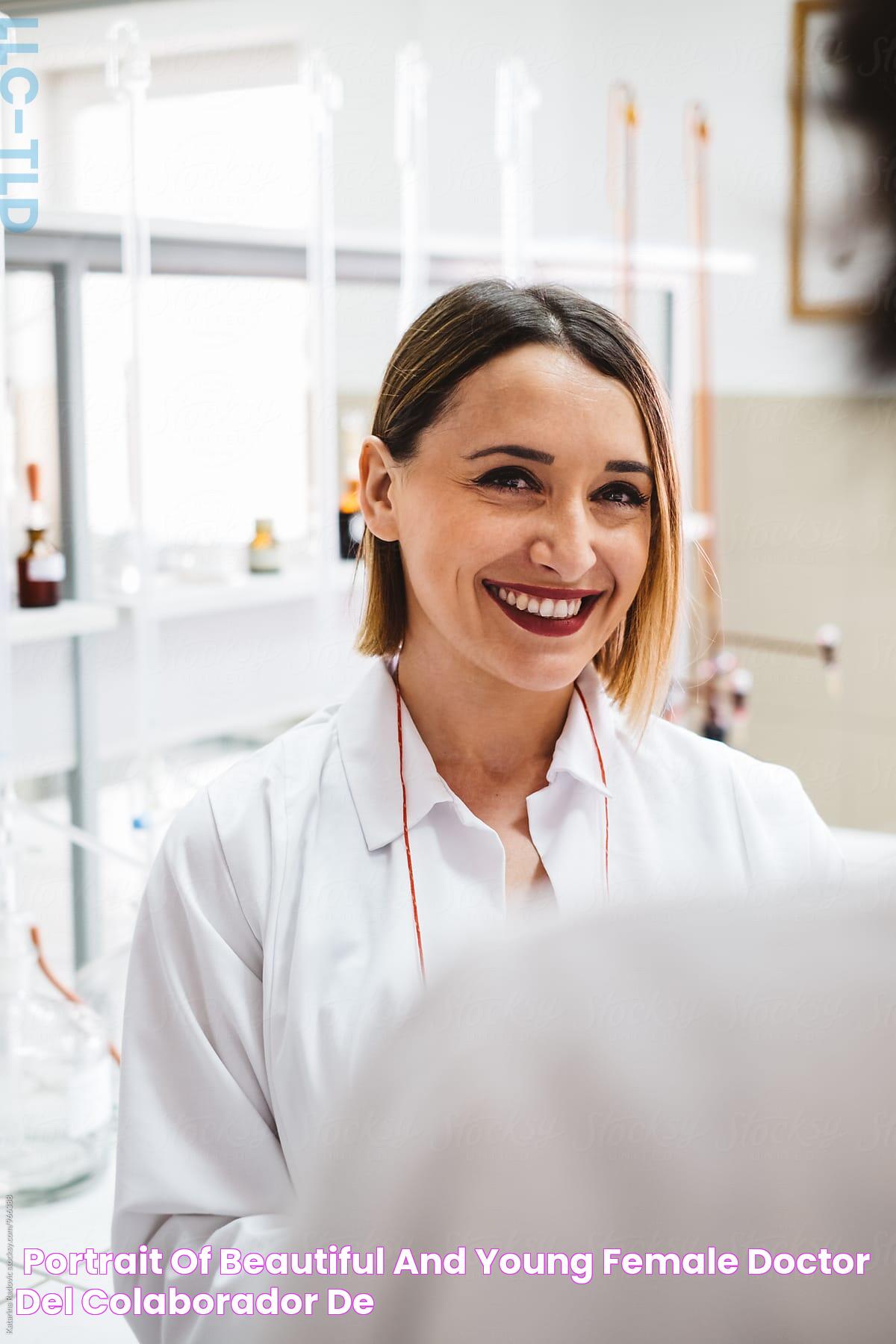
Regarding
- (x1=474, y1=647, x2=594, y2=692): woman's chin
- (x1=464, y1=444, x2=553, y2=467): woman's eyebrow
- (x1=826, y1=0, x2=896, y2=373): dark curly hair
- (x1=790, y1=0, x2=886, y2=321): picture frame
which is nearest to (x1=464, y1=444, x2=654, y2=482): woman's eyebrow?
(x1=464, y1=444, x2=553, y2=467): woman's eyebrow

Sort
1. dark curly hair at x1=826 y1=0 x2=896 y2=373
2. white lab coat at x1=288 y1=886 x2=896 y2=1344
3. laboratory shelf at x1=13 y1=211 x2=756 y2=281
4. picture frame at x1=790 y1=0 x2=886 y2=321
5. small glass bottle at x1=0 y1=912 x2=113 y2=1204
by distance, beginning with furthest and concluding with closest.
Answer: picture frame at x1=790 y1=0 x2=886 y2=321, laboratory shelf at x1=13 y1=211 x2=756 y2=281, small glass bottle at x1=0 y1=912 x2=113 y2=1204, dark curly hair at x1=826 y1=0 x2=896 y2=373, white lab coat at x1=288 y1=886 x2=896 y2=1344

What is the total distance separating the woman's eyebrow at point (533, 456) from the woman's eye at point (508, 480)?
11mm

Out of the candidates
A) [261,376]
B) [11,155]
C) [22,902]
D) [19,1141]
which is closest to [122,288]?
[261,376]

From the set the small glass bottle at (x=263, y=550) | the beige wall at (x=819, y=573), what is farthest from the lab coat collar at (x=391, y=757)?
the beige wall at (x=819, y=573)

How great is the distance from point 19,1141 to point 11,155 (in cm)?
82

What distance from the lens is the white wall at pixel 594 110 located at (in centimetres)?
306

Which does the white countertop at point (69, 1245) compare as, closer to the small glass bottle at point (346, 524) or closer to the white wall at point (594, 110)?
the small glass bottle at point (346, 524)

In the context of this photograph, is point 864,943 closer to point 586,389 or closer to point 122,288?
point 586,389

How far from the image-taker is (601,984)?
0.68 ft

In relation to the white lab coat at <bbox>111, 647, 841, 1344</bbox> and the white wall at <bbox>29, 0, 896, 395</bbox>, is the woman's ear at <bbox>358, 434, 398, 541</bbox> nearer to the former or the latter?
the white lab coat at <bbox>111, 647, 841, 1344</bbox>

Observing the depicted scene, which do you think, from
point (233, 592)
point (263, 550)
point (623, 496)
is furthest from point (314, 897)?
point (263, 550)

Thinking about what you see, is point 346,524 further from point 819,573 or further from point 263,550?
Result: point 819,573

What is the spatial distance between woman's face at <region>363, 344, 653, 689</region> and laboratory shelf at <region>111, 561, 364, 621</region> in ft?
2.83

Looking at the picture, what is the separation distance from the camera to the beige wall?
3051 mm
